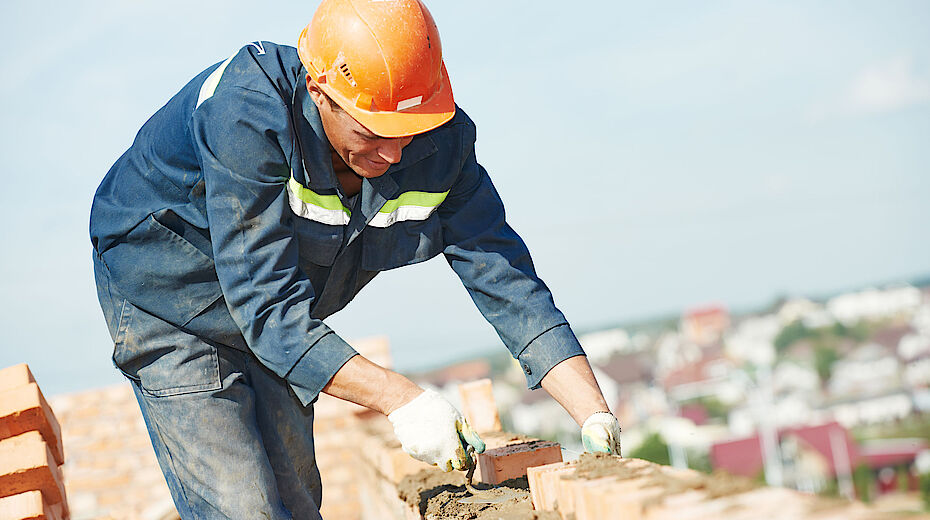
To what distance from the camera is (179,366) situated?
283 cm

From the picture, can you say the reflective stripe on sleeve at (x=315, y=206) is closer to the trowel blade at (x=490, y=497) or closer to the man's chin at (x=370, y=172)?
the man's chin at (x=370, y=172)

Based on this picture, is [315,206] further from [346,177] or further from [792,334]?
[792,334]

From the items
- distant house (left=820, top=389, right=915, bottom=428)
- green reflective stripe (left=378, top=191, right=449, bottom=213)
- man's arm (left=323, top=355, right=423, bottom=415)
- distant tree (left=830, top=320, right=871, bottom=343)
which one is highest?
distant tree (left=830, top=320, right=871, bottom=343)

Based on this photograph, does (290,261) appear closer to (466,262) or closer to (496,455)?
(466,262)

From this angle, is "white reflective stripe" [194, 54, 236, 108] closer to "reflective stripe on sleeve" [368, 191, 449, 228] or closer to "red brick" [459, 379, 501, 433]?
"reflective stripe on sleeve" [368, 191, 449, 228]

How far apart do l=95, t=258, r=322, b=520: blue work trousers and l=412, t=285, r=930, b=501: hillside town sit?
43184 millimetres

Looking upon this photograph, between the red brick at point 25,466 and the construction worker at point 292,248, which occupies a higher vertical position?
the construction worker at point 292,248

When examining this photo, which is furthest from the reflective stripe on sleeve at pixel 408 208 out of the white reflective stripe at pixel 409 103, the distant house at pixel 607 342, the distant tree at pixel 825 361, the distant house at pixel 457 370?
the distant house at pixel 607 342

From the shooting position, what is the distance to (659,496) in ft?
6.07

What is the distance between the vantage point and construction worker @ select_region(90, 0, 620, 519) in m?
2.41

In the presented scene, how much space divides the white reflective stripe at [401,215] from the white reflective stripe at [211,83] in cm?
65

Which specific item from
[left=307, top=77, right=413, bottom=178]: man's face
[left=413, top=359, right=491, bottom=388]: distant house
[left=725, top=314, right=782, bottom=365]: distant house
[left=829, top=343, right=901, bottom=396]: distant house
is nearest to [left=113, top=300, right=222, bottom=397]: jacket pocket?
[left=307, top=77, right=413, bottom=178]: man's face

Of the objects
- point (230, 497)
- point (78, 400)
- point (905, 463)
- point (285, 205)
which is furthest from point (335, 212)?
point (905, 463)

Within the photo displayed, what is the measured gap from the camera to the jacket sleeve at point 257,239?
2389mm
